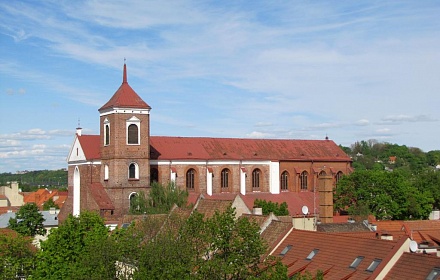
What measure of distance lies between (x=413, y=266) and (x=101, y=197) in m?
49.0

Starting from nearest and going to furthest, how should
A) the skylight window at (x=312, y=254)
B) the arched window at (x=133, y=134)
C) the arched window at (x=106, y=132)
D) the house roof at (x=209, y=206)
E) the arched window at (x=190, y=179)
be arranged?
the skylight window at (x=312, y=254) < the house roof at (x=209, y=206) < the arched window at (x=133, y=134) < the arched window at (x=106, y=132) < the arched window at (x=190, y=179)

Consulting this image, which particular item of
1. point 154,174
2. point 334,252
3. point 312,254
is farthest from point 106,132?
point 334,252

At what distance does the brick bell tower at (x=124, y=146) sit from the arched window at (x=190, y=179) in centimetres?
740

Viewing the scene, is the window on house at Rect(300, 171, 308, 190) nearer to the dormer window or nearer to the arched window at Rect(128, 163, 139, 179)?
the arched window at Rect(128, 163, 139, 179)

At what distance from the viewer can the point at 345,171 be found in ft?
304

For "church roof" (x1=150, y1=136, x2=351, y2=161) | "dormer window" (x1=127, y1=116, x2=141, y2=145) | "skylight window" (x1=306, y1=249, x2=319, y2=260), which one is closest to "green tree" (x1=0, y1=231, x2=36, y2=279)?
"skylight window" (x1=306, y1=249, x2=319, y2=260)

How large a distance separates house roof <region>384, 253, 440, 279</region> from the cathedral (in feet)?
141

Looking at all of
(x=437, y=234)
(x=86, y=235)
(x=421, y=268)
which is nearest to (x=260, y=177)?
(x=437, y=234)

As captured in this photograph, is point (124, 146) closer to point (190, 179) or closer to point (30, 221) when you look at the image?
point (190, 179)

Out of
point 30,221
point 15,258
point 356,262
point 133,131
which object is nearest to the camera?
point 356,262

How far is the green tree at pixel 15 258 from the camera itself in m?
36.2

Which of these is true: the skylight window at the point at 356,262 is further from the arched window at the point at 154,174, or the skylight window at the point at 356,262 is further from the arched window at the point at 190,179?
the arched window at the point at 190,179

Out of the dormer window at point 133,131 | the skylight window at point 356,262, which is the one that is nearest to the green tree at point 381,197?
the dormer window at point 133,131

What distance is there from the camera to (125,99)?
73.8 metres
